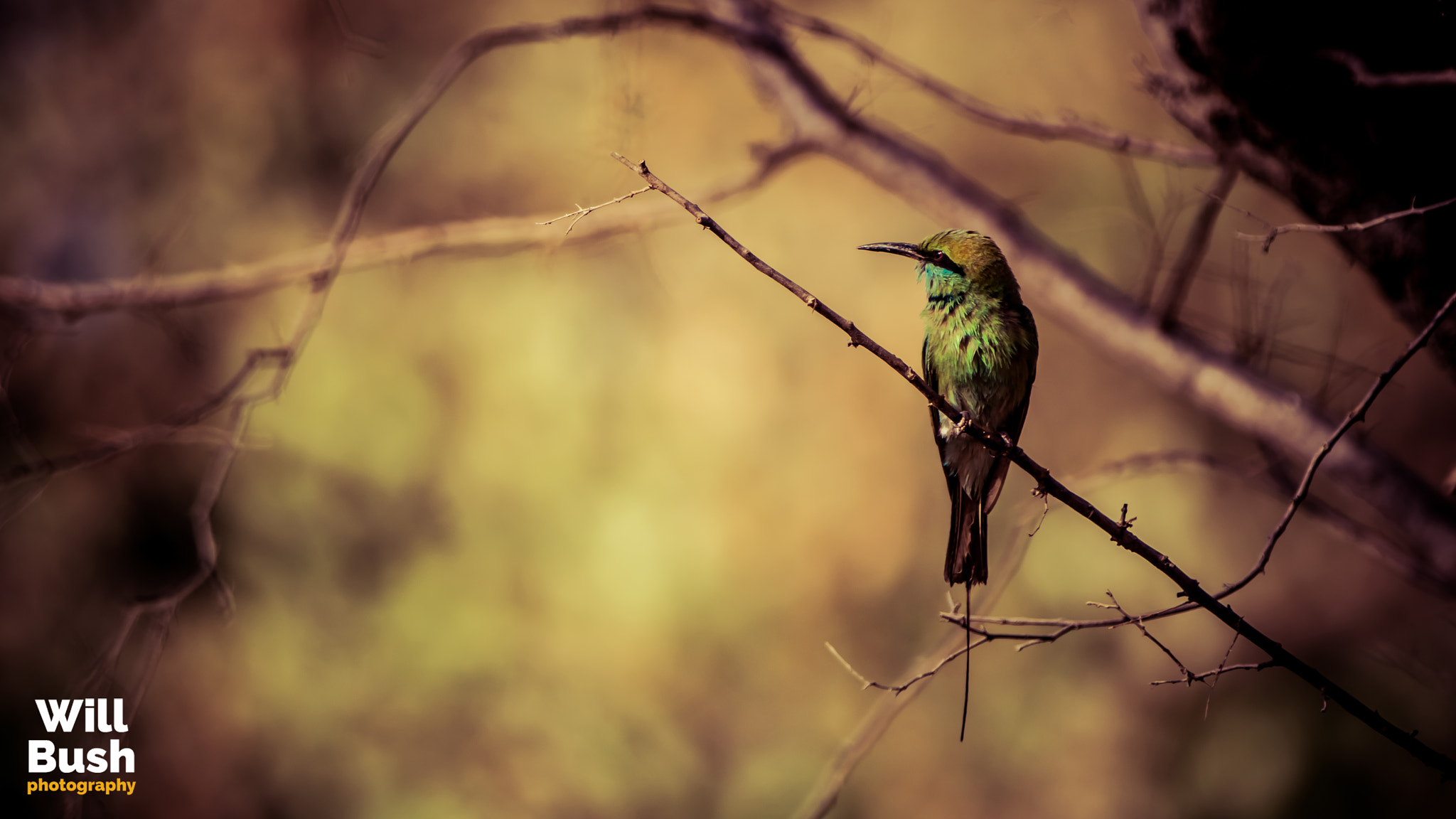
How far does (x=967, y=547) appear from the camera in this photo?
1415 mm

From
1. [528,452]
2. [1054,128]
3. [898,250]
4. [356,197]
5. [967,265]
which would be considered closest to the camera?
[898,250]

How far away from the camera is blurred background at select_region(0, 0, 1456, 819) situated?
3197 millimetres

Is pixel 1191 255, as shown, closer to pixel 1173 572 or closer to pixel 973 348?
pixel 973 348

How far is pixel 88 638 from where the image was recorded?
3.25 meters

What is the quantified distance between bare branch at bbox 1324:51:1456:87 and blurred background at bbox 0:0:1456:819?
1.84m

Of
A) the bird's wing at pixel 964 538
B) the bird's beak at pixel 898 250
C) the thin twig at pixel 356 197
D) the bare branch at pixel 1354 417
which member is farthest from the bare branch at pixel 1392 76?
the thin twig at pixel 356 197

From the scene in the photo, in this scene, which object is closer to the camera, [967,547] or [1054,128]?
[967,547]

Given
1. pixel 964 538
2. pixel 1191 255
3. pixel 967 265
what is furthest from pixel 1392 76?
pixel 964 538

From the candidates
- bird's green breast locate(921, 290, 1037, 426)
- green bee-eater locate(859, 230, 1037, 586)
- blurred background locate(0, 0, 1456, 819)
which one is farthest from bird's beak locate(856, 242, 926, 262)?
blurred background locate(0, 0, 1456, 819)

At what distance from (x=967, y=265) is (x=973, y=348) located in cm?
16

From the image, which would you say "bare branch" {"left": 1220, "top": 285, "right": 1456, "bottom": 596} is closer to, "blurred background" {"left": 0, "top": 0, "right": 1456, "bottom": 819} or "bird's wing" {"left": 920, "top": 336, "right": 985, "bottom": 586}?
"bird's wing" {"left": 920, "top": 336, "right": 985, "bottom": 586}

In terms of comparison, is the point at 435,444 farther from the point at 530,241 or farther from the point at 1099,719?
the point at 1099,719

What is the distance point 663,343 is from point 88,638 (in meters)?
2.63

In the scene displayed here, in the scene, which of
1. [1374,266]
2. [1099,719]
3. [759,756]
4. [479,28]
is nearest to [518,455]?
[759,756]
